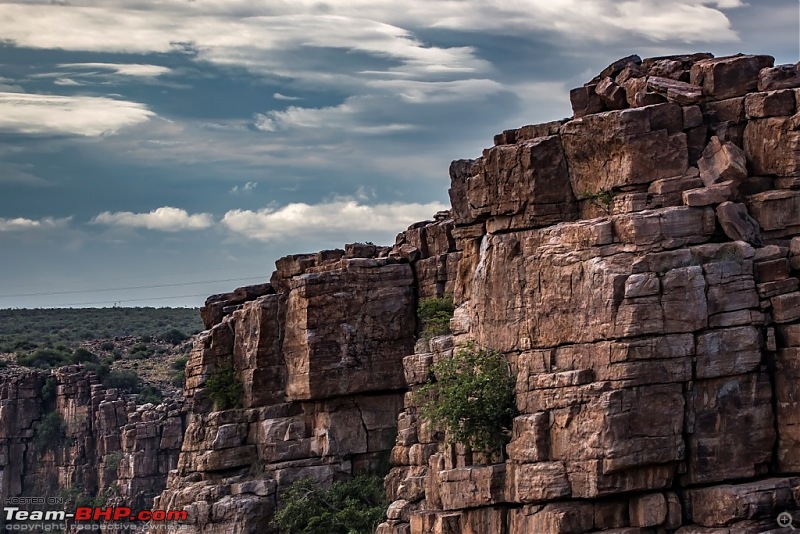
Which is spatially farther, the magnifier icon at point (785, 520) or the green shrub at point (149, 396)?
the green shrub at point (149, 396)

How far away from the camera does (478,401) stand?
4394 centimetres

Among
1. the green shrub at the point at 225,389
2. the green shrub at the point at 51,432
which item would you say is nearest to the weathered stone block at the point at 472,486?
the green shrub at the point at 225,389

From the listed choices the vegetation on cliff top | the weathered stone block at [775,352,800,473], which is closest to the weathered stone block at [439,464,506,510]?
the weathered stone block at [775,352,800,473]

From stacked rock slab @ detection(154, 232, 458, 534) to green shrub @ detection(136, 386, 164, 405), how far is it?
4792cm

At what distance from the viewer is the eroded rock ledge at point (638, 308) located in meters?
39.7

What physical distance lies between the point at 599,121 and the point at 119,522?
53.9 meters

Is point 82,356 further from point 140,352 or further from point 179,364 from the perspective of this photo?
point 179,364

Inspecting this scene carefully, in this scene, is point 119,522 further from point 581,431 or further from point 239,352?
point 581,431

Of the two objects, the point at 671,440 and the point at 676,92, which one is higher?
the point at 676,92

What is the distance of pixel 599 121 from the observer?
43.9 meters

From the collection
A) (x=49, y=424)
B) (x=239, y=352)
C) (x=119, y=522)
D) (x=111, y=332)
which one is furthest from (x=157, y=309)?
(x=239, y=352)

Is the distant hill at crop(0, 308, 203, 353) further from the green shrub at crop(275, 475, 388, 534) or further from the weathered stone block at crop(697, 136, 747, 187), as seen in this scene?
the weathered stone block at crop(697, 136, 747, 187)

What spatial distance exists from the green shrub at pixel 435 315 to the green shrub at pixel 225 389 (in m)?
9.17

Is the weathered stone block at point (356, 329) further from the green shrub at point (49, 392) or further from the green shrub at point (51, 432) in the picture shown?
the green shrub at point (49, 392)
